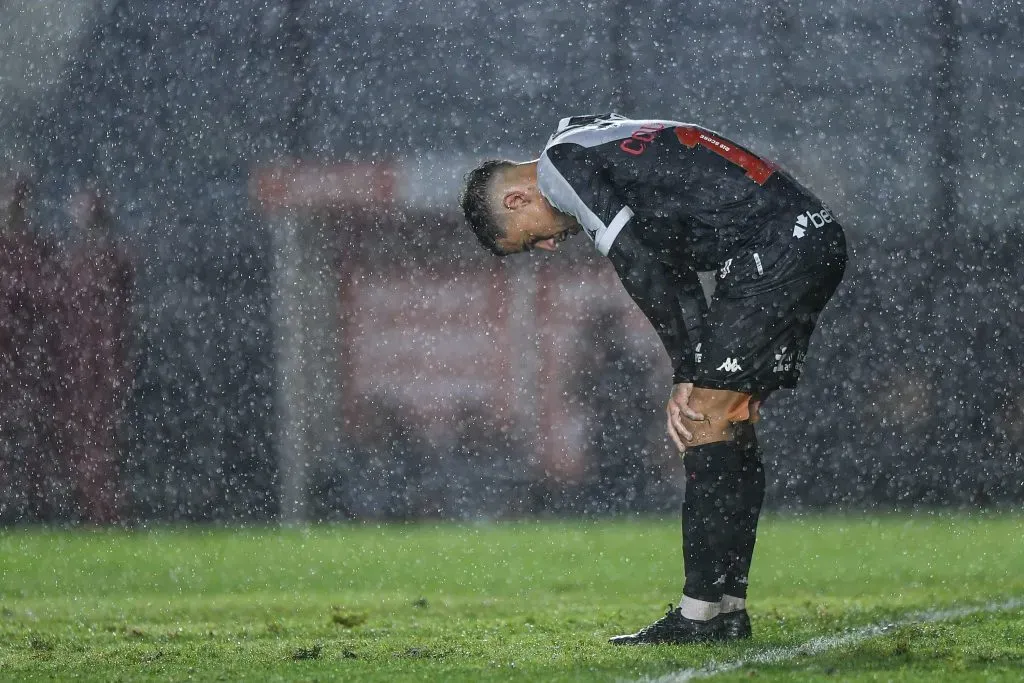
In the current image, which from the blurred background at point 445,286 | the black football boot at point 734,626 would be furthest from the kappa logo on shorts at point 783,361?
the blurred background at point 445,286

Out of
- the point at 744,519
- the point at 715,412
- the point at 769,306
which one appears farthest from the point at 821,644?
the point at 769,306

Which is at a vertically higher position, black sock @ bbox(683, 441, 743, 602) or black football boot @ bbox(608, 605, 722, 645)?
black sock @ bbox(683, 441, 743, 602)

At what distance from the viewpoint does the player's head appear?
9.71 ft

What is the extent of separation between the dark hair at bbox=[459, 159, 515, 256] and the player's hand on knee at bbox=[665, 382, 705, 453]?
0.53 metres

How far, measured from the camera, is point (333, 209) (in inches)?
309

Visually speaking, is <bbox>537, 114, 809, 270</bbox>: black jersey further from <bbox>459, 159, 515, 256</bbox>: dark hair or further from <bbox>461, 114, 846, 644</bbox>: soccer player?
<bbox>459, 159, 515, 256</bbox>: dark hair

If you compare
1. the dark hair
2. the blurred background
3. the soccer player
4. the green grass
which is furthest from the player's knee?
the blurred background

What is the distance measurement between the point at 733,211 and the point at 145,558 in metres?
3.46

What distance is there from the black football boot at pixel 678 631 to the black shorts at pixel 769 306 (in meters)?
0.49

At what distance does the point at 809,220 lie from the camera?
110 inches

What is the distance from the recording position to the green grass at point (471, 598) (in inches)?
105

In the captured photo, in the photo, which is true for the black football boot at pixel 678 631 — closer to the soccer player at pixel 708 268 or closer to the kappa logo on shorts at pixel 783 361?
the soccer player at pixel 708 268

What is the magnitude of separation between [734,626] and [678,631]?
14 centimetres

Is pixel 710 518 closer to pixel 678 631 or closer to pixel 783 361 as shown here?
pixel 678 631
